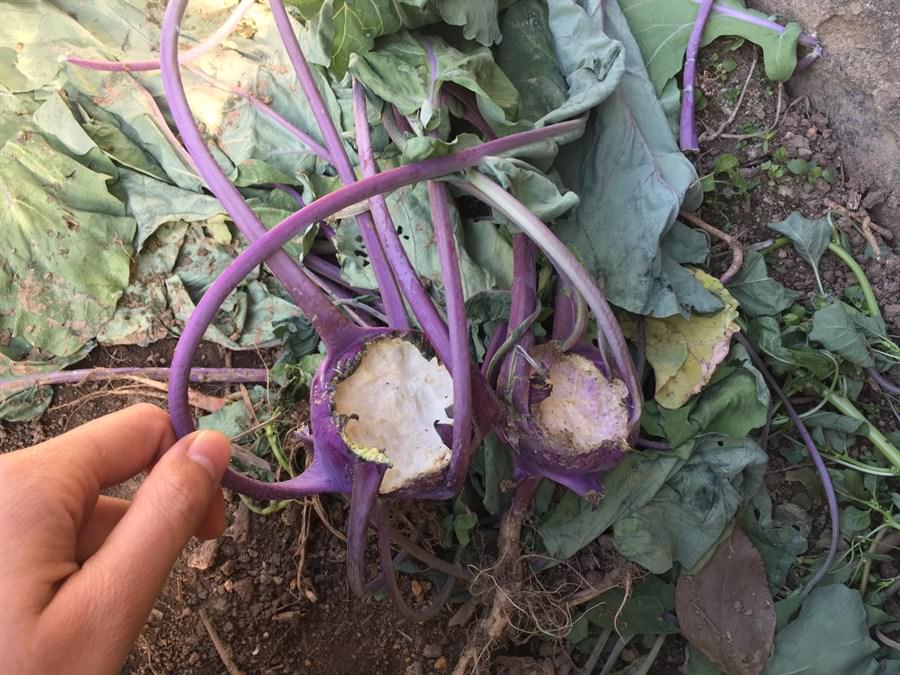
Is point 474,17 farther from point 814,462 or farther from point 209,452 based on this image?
point 814,462

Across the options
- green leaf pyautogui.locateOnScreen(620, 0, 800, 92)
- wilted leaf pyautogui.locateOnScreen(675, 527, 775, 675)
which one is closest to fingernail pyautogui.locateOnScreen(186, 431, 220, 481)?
wilted leaf pyautogui.locateOnScreen(675, 527, 775, 675)

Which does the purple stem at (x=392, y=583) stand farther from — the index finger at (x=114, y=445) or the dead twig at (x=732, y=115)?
the dead twig at (x=732, y=115)

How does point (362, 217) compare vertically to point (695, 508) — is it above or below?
above

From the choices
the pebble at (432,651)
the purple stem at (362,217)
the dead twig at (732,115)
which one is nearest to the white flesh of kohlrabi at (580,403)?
the purple stem at (362,217)

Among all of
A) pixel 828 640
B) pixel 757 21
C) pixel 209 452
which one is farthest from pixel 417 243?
pixel 828 640

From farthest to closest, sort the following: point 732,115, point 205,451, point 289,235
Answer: point 732,115, point 289,235, point 205,451

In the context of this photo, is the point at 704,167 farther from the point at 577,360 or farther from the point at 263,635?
the point at 263,635

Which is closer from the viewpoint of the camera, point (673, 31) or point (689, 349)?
point (689, 349)

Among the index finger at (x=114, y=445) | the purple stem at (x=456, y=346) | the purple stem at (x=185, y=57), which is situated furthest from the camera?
the purple stem at (x=185, y=57)
